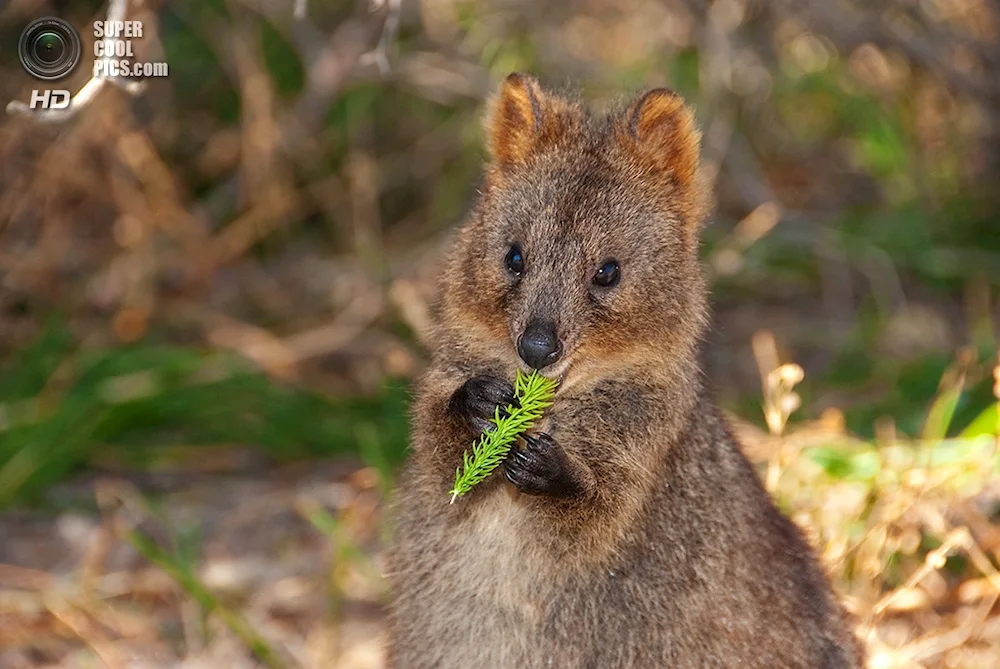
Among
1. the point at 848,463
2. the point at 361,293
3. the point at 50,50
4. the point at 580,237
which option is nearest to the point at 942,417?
the point at 848,463

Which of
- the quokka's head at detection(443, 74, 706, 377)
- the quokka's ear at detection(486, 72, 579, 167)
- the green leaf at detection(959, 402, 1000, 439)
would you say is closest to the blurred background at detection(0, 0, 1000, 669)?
the green leaf at detection(959, 402, 1000, 439)

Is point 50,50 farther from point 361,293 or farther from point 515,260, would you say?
point 515,260

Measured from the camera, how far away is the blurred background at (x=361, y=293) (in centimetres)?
509

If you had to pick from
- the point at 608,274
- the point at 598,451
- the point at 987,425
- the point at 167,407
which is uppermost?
the point at 608,274

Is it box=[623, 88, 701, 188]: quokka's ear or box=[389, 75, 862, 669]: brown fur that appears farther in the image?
box=[623, 88, 701, 188]: quokka's ear

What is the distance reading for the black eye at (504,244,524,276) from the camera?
11.8 feet

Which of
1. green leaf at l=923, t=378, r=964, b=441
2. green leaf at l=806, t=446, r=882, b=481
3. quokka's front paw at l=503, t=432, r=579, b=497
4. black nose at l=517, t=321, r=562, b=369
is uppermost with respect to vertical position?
black nose at l=517, t=321, r=562, b=369

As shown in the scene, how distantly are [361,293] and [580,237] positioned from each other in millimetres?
3718

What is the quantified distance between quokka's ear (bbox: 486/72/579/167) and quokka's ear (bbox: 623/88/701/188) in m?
0.17

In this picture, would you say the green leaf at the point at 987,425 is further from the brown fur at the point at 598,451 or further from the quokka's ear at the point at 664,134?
the quokka's ear at the point at 664,134

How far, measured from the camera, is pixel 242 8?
7.64 metres

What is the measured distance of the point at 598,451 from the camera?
11.7 feet

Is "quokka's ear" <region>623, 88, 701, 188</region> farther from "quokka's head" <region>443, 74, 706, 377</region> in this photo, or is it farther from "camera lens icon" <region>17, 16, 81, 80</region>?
"camera lens icon" <region>17, 16, 81, 80</region>

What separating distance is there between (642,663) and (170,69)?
5.05m
